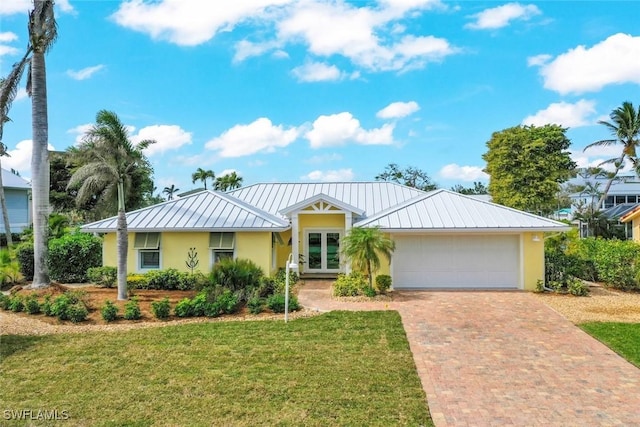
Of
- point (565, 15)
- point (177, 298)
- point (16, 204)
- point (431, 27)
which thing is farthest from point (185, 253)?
point (16, 204)

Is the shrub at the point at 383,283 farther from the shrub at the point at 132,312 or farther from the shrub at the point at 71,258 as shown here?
the shrub at the point at 71,258

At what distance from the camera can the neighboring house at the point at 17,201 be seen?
108 ft

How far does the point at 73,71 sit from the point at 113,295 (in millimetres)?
8086

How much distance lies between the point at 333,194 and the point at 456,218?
332 inches

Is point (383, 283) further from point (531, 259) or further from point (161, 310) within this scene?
point (161, 310)

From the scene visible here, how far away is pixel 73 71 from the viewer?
1469 centimetres

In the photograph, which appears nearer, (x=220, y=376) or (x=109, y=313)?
(x=220, y=376)

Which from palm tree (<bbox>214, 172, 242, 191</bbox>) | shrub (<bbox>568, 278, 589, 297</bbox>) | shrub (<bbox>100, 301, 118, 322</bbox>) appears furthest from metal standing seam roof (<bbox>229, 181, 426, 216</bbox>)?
palm tree (<bbox>214, 172, 242, 191</bbox>)

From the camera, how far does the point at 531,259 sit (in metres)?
16.5

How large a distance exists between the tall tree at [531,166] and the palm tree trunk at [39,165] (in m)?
33.3

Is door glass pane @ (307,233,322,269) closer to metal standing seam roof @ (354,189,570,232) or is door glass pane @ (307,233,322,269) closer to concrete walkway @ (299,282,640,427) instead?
metal standing seam roof @ (354,189,570,232)

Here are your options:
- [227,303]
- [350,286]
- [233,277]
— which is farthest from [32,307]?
[350,286]

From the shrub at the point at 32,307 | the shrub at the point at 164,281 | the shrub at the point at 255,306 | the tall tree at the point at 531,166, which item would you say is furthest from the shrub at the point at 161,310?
the tall tree at the point at 531,166

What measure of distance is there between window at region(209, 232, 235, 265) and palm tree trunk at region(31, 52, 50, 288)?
6.02 metres
